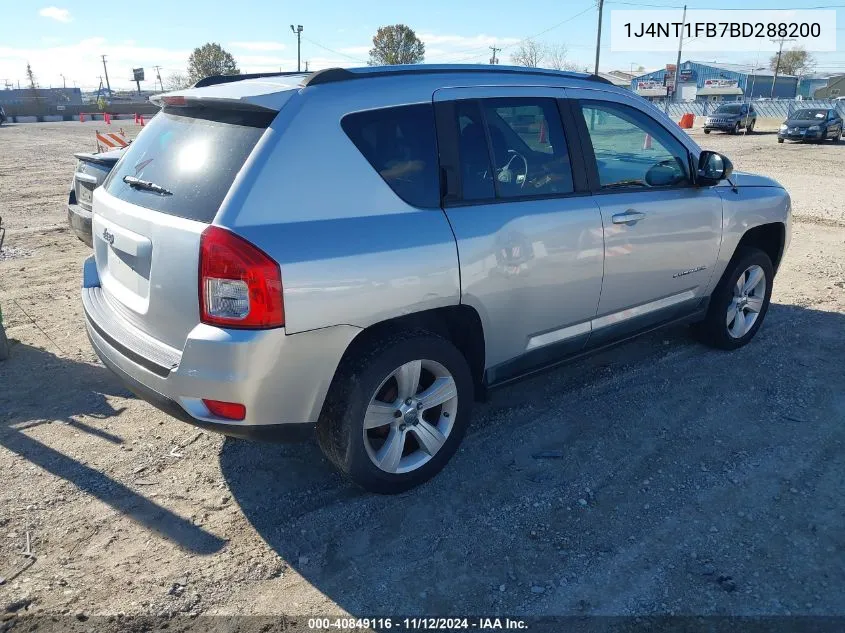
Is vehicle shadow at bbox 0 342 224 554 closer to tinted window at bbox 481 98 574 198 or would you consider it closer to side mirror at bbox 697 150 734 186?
tinted window at bbox 481 98 574 198

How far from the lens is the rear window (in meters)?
2.73

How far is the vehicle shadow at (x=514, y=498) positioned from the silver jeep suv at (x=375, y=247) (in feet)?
0.92

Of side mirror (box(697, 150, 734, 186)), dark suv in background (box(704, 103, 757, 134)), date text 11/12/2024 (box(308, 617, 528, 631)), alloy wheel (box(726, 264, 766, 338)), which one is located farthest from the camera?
dark suv in background (box(704, 103, 757, 134))

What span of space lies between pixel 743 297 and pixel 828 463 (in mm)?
1784

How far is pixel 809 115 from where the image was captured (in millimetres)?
26438

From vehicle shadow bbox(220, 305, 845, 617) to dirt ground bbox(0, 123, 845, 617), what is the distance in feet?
0.04

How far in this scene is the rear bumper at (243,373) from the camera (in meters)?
2.59

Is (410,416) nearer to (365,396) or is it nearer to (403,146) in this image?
(365,396)

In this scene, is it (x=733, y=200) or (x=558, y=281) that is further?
(x=733, y=200)

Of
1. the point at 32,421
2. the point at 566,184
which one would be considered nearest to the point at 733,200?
the point at 566,184

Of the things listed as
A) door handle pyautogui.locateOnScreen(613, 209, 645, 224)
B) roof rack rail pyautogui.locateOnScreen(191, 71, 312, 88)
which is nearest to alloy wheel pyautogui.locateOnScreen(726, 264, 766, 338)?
door handle pyautogui.locateOnScreen(613, 209, 645, 224)

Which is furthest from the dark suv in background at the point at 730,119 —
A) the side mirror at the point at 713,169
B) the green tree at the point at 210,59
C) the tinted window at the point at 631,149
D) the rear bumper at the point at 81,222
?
the green tree at the point at 210,59

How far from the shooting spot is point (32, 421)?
12.9 feet

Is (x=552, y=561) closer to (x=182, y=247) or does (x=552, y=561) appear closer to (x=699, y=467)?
(x=699, y=467)
